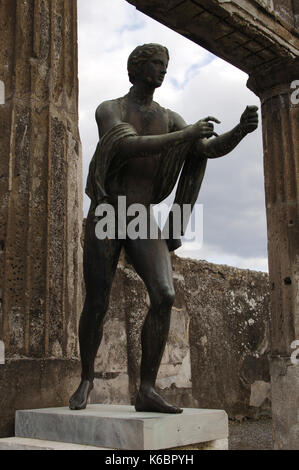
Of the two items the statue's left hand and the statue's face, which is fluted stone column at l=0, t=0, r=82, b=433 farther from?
the statue's left hand

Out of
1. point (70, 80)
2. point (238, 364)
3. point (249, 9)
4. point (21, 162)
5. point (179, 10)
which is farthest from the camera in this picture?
point (238, 364)

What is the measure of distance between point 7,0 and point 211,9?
82.2 inches

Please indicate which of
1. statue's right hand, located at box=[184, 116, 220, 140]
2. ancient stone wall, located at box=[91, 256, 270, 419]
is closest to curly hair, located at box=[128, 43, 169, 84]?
statue's right hand, located at box=[184, 116, 220, 140]

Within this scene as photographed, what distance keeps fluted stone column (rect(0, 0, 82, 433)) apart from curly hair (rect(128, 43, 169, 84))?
2.49ft

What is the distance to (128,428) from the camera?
2.30 m

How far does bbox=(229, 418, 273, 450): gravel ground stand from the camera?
5.73m

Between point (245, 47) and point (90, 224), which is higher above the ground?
point (245, 47)

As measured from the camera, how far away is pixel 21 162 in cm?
330

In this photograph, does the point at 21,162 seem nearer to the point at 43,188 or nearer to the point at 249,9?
the point at 43,188

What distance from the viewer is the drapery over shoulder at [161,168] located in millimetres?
2721

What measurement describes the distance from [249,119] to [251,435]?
4.66 meters

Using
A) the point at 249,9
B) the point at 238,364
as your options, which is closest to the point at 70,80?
the point at 249,9

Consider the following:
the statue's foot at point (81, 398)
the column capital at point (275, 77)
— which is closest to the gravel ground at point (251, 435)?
the statue's foot at point (81, 398)

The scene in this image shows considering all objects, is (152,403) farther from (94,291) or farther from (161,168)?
(161,168)
